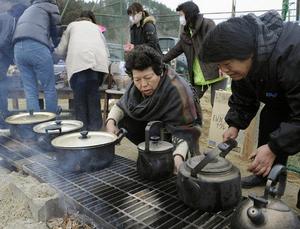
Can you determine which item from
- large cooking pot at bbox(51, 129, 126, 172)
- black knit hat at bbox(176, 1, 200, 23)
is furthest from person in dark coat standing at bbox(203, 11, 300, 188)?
black knit hat at bbox(176, 1, 200, 23)

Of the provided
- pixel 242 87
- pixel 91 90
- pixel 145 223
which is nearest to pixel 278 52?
pixel 242 87

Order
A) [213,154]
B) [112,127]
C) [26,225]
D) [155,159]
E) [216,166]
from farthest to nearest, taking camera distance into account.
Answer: [112,127], [155,159], [26,225], [216,166], [213,154]

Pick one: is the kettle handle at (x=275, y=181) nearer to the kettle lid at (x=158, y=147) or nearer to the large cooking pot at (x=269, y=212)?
the large cooking pot at (x=269, y=212)

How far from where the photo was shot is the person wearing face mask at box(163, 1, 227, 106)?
15.0 ft

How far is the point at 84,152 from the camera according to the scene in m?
2.51

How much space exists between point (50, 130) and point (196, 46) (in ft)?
8.81

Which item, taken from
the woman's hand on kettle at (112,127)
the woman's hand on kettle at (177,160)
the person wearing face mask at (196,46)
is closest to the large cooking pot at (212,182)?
the woman's hand on kettle at (177,160)

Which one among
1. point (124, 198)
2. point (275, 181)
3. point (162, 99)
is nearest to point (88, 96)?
point (162, 99)

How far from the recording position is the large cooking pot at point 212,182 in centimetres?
185

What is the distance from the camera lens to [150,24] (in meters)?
5.37

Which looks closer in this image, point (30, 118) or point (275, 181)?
point (275, 181)

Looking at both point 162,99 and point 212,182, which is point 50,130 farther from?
point 212,182

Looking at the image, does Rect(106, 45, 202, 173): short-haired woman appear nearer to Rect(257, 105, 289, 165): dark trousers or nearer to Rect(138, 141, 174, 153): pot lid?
Rect(138, 141, 174, 153): pot lid

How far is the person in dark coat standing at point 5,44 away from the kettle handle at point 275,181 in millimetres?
4453
